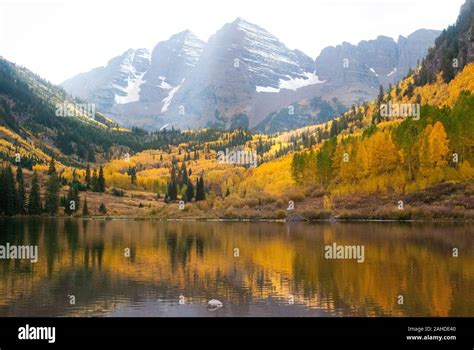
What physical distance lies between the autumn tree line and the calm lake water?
5521 centimetres

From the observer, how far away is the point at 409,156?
144 m

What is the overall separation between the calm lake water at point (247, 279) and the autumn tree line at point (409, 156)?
55.2 m

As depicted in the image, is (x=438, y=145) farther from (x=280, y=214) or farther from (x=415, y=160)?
(x=280, y=214)

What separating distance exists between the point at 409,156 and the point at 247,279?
98.7 m

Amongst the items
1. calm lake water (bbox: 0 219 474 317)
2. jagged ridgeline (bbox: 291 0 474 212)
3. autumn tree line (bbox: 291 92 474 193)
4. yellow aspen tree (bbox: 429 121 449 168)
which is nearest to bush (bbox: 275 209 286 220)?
jagged ridgeline (bbox: 291 0 474 212)

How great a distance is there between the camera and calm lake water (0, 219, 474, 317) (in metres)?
42.7

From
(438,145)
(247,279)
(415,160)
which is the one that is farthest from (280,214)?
(247,279)

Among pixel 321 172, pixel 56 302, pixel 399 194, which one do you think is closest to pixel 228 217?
pixel 321 172

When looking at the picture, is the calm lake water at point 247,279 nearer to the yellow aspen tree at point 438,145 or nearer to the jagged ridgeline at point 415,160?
the jagged ridgeline at point 415,160

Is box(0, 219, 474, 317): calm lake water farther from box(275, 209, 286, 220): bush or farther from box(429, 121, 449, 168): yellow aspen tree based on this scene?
box(275, 209, 286, 220): bush

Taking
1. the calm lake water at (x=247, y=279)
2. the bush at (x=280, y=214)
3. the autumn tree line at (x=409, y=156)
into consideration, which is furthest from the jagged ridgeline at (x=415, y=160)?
the calm lake water at (x=247, y=279)

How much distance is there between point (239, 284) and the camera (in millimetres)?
52906
